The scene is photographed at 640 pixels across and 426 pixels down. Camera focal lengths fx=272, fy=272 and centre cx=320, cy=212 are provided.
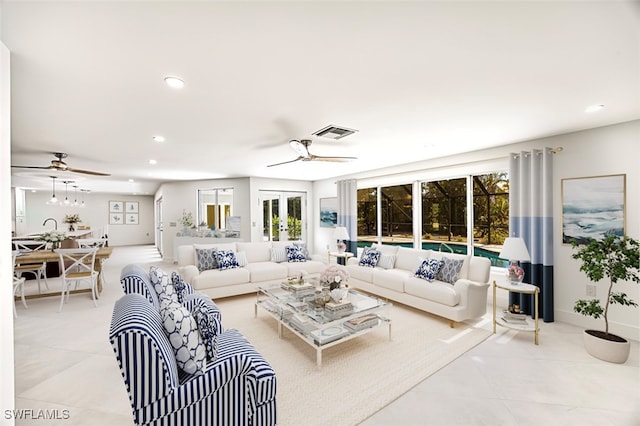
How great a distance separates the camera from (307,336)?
270cm

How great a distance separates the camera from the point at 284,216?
8.05m

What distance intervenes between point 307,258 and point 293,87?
13.1ft

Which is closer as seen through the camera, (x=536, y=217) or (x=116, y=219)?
(x=536, y=217)

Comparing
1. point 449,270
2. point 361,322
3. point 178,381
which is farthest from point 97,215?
point 449,270

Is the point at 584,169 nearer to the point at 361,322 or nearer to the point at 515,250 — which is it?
the point at 515,250

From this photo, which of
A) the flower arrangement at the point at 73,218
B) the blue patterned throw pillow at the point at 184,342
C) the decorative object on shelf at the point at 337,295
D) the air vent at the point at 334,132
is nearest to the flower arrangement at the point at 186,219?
the flower arrangement at the point at 73,218

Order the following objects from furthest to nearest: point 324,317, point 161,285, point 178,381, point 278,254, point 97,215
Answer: point 97,215, point 278,254, point 324,317, point 161,285, point 178,381

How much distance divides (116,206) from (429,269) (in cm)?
1305

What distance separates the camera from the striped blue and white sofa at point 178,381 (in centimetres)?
127

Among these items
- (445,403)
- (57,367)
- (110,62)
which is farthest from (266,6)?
(57,367)

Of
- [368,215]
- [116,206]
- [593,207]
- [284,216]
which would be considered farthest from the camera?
[116,206]

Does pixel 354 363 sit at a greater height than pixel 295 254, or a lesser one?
lesser

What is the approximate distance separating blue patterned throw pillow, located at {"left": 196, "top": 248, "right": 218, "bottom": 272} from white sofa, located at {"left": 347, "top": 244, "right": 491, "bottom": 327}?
2.42m

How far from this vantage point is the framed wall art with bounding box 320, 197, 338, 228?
7.44m
